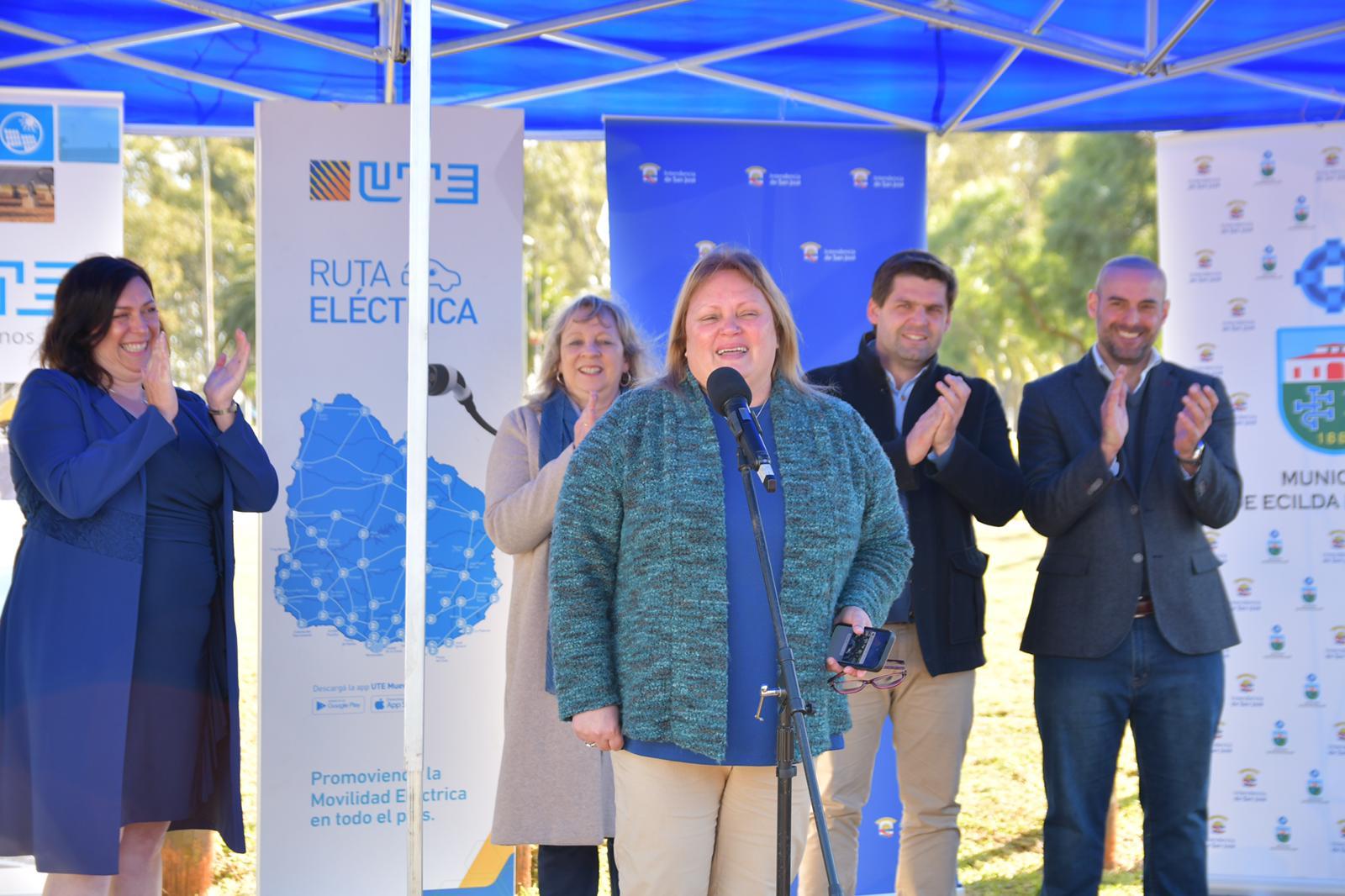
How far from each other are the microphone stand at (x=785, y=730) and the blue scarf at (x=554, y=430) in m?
1.48

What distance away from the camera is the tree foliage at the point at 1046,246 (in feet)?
62.6

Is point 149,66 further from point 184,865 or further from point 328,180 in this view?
point 184,865

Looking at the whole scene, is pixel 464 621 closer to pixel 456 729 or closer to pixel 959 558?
pixel 456 729

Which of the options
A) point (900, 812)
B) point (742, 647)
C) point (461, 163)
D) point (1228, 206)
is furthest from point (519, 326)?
point (1228, 206)

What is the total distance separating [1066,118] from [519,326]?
2460 mm

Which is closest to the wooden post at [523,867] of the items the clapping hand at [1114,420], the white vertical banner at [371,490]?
the white vertical banner at [371,490]

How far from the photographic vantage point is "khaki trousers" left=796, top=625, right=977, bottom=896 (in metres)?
3.89

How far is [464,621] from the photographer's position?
4145 mm

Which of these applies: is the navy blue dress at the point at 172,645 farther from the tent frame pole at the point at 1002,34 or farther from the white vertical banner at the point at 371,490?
the tent frame pole at the point at 1002,34

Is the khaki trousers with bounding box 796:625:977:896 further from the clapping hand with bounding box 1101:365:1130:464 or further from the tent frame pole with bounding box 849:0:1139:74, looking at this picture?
the tent frame pole with bounding box 849:0:1139:74

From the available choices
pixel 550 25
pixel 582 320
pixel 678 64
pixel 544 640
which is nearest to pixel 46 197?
pixel 550 25

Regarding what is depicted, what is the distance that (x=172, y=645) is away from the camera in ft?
11.2

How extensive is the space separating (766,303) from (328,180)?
1.95 meters

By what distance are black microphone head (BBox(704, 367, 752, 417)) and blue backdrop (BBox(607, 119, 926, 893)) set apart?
8.51 feet
